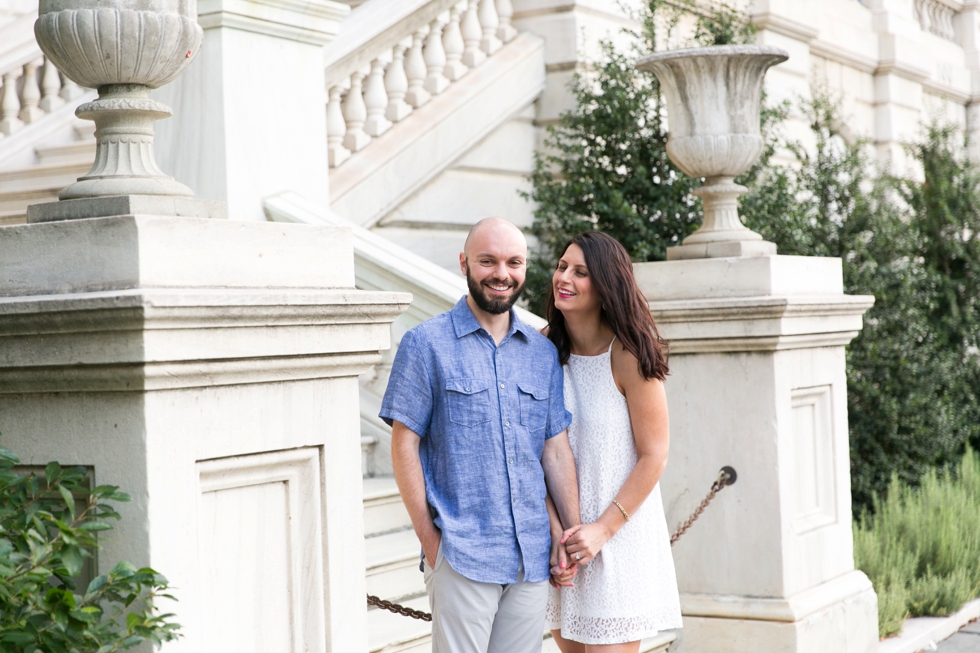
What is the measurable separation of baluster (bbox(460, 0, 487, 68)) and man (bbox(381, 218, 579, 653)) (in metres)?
5.65

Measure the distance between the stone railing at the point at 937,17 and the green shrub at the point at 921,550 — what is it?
32.1 feet

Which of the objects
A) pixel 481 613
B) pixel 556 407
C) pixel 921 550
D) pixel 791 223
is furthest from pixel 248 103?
pixel 921 550

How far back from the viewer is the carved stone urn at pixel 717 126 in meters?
5.09

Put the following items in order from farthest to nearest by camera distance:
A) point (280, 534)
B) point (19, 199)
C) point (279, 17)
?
point (19, 199), point (279, 17), point (280, 534)

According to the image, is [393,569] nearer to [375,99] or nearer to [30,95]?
[375,99]

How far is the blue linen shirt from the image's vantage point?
293cm

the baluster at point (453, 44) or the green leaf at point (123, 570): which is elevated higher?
the baluster at point (453, 44)

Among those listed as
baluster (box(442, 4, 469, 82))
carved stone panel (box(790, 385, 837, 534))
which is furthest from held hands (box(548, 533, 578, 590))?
baluster (box(442, 4, 469, 82))

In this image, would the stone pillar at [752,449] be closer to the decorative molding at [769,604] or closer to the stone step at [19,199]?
the decorative molding at [769,604]

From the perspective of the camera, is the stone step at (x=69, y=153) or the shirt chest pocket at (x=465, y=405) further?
the stone step at (x=69, y=153)

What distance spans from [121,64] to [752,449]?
3.34m

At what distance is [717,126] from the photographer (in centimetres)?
513

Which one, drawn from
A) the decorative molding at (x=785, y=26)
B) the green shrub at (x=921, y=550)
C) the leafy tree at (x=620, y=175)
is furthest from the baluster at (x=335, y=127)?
the decorative molding at (x=785, y=26)

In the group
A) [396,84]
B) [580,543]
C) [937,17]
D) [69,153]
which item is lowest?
[580,543]
